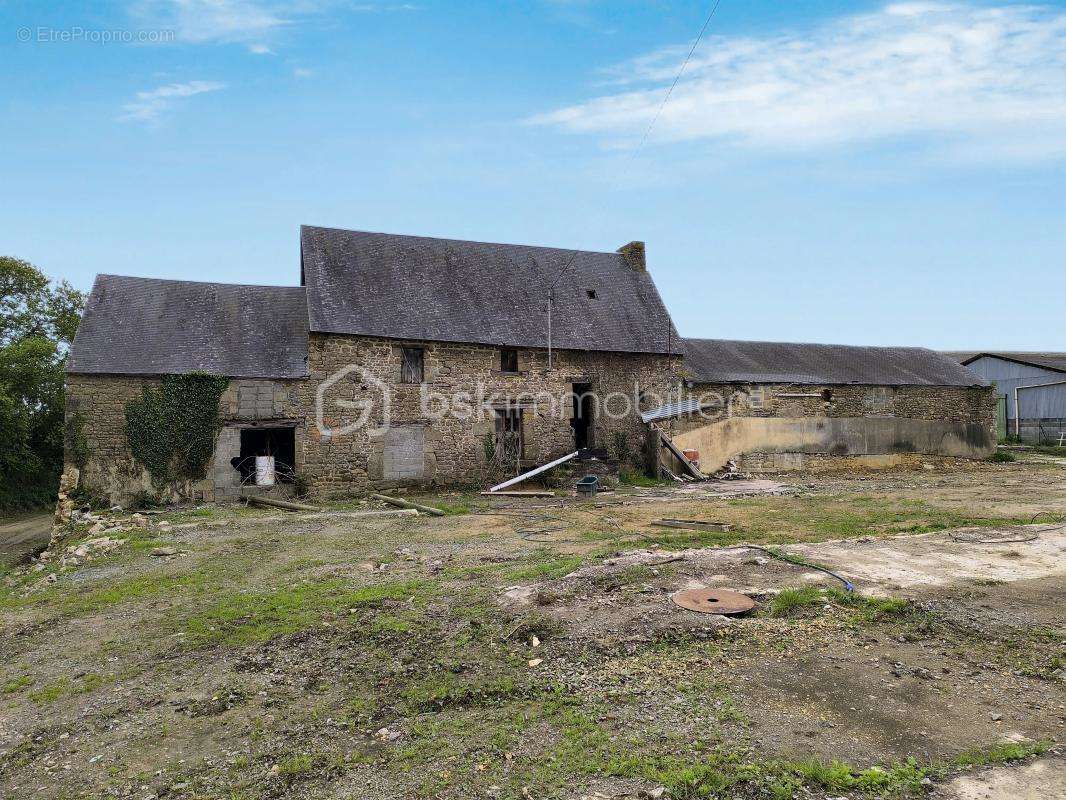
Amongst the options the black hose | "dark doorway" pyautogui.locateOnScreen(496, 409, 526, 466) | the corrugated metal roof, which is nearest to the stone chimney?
the corrugated metal roof

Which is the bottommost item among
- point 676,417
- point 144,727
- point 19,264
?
point 144,727

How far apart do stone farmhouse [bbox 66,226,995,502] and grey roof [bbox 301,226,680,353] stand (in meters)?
0.06

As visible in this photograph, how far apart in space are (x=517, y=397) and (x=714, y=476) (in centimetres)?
674

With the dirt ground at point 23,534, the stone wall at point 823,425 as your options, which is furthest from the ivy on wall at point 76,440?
the stone wall at point 823,425

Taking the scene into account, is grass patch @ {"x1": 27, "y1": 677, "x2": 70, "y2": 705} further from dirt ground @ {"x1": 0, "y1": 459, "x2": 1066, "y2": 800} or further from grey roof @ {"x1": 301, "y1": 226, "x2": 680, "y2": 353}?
grey roof @ {"x1": 301, "y1": 226, "x2": 680, "y2": 353}

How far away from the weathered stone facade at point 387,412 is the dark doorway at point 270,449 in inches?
13.0

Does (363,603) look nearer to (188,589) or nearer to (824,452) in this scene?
(188,589)

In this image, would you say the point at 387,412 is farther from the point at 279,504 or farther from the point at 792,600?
the point at 792,600

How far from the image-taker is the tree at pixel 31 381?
22.3 metres

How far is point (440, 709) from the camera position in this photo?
193 inches

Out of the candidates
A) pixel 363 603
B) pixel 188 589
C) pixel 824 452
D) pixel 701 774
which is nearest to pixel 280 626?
pixel 363 603

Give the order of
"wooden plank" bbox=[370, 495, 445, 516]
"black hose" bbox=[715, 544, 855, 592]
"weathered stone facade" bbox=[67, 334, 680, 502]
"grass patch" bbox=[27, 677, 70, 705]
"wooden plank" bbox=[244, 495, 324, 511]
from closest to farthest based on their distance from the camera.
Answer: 1. "grass patch" bbox=[27, 677, 70, 705]
2. "black hose" bbox=[715, 544, 855, 592]
3. "wooden plank" bbox=[370, 495, 445, 516]
4. "wooden plank" bbox=[244, 495, 324, 511]
5. "weathered stone facade" bbox=[67, 334, 680, 502]

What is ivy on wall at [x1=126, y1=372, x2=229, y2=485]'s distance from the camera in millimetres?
16172

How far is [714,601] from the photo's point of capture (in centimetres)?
654
